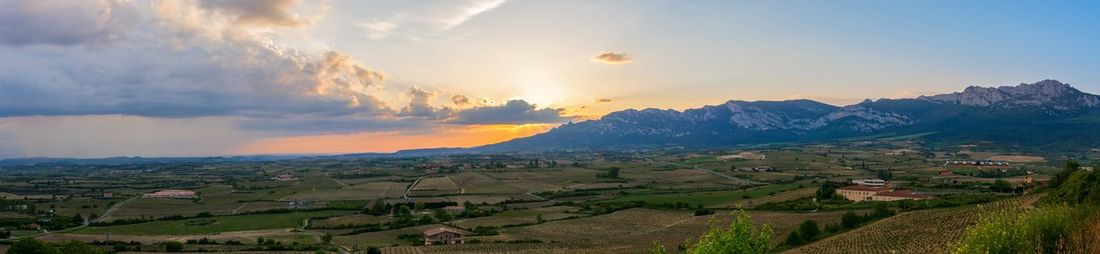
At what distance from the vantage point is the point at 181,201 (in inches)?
4852

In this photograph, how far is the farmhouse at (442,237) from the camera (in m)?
68.5

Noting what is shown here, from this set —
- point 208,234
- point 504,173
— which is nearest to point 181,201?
point 208,234

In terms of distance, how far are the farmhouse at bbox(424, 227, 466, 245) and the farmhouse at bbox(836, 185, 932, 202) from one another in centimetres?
5319

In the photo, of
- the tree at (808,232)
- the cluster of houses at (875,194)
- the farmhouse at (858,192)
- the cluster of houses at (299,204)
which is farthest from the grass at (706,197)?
the cluster of houses at (299,204)

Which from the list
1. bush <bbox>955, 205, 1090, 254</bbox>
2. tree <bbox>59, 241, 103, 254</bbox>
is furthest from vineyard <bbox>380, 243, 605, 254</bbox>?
bush <bbox>955, 205, 1090, 254</bbox>

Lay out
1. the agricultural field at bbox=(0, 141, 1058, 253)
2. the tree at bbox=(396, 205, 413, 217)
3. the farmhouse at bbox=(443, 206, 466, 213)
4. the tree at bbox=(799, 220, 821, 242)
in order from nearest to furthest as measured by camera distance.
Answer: the tree at bbox=(799, 220, 821, 242)
the agricultural field at bbox=(0, 141, 1058, 253)
the tree at bbox=(396, 205, 413, 217)
the farmhouse at bbox=(443, 206, 466, 213)

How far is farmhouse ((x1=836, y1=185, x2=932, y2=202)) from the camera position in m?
83.8

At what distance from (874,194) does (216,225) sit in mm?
84831

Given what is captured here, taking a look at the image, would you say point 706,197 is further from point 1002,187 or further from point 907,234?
point 907,234

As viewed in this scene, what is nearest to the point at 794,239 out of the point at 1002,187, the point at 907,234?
the point at 907,234

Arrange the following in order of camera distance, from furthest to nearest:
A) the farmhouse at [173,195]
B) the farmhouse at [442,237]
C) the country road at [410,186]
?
1. the farmhouse at [173,195]
2. the country road at [410,186]
3. the farmhouse at [442,237]

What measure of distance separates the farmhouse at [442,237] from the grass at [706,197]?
3800 cm

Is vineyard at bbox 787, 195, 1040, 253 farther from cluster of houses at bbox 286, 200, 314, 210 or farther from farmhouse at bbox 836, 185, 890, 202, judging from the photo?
cluster of houses at bbox 286, 200, 314, 210

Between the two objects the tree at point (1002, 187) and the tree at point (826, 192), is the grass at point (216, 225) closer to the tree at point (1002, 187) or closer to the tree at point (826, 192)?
the tree at point (826, 192)
